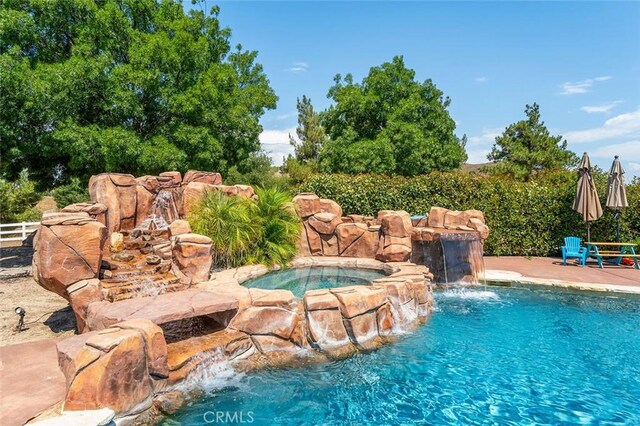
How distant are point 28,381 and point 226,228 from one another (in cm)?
423

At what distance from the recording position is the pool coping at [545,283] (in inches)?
298

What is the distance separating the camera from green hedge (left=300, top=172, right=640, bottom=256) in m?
10.7

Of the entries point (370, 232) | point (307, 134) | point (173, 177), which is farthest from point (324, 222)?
point (307, 134)

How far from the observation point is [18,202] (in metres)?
18.8

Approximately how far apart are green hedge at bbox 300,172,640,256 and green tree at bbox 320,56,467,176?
5145 millimetres

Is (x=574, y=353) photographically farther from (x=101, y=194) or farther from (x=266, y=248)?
(x=101, y=194)

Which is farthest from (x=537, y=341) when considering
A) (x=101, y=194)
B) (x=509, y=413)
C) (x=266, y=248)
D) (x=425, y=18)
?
(x=101, y=194)

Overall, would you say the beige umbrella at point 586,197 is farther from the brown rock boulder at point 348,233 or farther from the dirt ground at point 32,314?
the dirt ground at point 32,314

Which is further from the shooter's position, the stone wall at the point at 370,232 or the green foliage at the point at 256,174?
the green foliage at the point at 256,174

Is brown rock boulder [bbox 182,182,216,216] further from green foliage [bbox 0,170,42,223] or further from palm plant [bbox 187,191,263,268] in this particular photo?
green foliage [bbox 0,170,42,223]

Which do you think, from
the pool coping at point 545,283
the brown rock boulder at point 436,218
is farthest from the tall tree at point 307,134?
the pool coping at point 545,283

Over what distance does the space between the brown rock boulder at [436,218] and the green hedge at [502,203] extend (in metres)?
1.27

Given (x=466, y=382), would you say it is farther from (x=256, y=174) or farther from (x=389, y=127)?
(x=256, y=174)

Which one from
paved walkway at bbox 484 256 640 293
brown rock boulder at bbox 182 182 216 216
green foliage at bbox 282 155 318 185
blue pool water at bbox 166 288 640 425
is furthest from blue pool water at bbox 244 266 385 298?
green foliage at bbox 282 155 318 185
